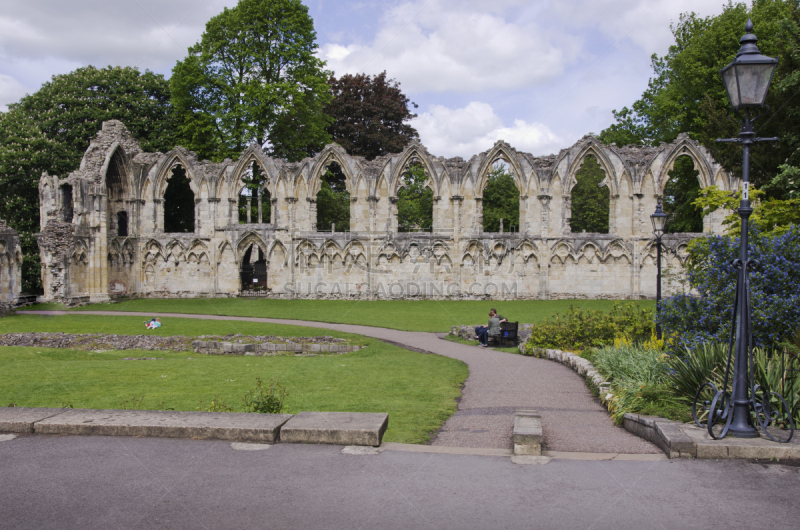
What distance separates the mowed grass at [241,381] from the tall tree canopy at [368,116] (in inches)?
1162

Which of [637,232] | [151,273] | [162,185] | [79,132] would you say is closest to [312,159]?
[162,185]

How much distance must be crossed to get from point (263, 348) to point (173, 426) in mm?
10059

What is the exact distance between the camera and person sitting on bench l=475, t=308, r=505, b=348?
55.3 feet

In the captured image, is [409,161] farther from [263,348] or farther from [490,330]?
[263,348]

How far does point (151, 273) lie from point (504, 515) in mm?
31784

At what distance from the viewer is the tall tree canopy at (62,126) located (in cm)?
3173

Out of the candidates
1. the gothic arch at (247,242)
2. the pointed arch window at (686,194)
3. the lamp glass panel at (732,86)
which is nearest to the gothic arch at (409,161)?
the gothic arch at (247,242)

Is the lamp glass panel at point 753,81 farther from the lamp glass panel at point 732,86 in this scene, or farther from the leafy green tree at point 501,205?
the leafy green tree at point 501,205

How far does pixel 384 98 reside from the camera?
44.9 m

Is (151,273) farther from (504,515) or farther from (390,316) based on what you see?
(504,515)

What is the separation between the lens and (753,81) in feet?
20.2

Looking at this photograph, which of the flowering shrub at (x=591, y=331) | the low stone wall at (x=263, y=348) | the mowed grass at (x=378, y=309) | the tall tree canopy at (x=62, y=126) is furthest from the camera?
the tall tree canopy at (x=62, y=126)

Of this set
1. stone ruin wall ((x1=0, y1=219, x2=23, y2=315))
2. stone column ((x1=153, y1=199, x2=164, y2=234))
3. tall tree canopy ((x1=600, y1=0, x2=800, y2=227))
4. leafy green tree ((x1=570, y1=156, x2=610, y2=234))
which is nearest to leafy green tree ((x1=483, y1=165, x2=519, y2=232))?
leafy green tree ((x1=570, y1=156, x2=610, y2=234))

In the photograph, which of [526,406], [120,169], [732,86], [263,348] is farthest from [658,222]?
[120,169]
